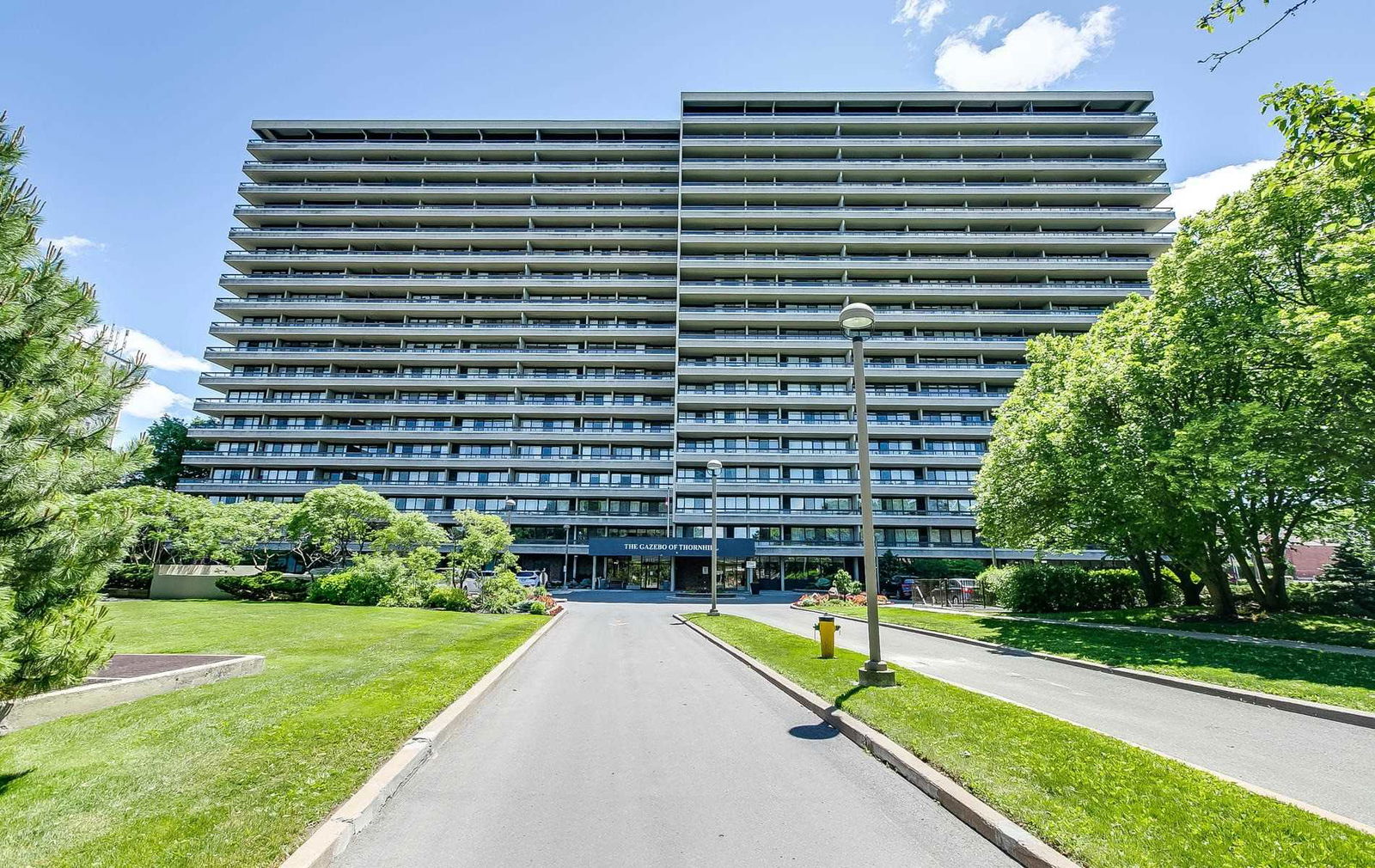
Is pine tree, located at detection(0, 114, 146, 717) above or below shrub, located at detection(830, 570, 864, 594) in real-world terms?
above

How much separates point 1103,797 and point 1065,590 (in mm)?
23129

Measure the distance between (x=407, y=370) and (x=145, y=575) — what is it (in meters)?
36.2

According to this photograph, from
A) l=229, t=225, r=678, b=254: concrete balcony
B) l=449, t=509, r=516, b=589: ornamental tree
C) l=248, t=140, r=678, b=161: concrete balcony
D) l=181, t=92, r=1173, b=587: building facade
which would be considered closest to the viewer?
l=449, t=509, r=516, b=589: ornamental tree

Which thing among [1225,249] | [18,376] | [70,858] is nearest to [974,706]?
[70,858]

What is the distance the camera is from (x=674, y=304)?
62.3 m

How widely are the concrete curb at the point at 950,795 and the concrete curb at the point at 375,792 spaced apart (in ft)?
15.9

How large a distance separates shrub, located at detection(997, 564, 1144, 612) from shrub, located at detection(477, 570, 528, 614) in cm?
2206

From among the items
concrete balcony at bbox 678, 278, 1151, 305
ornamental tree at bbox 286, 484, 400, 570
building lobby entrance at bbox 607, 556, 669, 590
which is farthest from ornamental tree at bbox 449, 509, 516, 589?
concrete balcony at bbox 678, 278, 1151, 305

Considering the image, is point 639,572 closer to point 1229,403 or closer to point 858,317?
point 1229,403

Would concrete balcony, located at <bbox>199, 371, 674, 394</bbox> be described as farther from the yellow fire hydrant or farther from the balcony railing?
the yellow fire hydrant

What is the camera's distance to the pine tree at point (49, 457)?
439 centimetres

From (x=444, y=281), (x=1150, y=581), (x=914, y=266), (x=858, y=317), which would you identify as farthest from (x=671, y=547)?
(x=858, y=317)

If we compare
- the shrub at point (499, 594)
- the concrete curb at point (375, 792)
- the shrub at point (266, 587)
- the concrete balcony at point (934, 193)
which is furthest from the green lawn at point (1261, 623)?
the concrete balcony at point (934, 193)

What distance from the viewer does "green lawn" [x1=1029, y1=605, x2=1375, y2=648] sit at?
47.3ft
